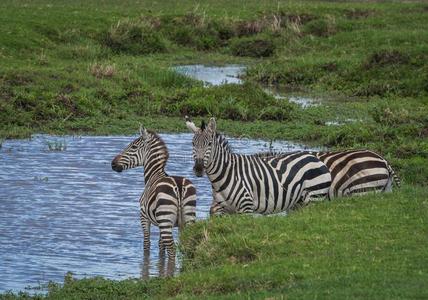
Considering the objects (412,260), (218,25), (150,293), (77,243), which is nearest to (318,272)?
(412,260)

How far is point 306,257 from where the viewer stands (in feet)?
40.4

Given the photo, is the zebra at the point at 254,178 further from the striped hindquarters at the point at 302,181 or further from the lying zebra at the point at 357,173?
the lying zebra at the point at 357,173

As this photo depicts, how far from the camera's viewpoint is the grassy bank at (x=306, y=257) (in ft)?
36.3

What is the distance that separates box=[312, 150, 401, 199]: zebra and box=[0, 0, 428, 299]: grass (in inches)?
19.6

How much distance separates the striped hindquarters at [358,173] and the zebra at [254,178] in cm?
42

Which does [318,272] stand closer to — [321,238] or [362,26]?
[321,238]

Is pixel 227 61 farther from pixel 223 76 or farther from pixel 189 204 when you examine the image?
pixel 189 204

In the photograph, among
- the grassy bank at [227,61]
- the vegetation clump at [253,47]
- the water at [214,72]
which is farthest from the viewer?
the vegetation clump at [253,47]

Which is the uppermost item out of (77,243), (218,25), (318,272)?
(318,272)

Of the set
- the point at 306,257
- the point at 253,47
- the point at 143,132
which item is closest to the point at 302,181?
the point at 143,132

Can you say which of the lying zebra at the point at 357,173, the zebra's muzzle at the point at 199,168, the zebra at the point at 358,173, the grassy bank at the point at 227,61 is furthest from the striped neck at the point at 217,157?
the grassy bank at the point at 227,61

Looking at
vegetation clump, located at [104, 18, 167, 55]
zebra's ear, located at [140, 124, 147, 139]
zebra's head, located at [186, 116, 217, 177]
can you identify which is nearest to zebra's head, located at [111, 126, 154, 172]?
zebra's ear, located at [140, 124, 147, 139]

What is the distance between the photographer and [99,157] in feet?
73.8

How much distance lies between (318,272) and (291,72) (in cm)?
2294
